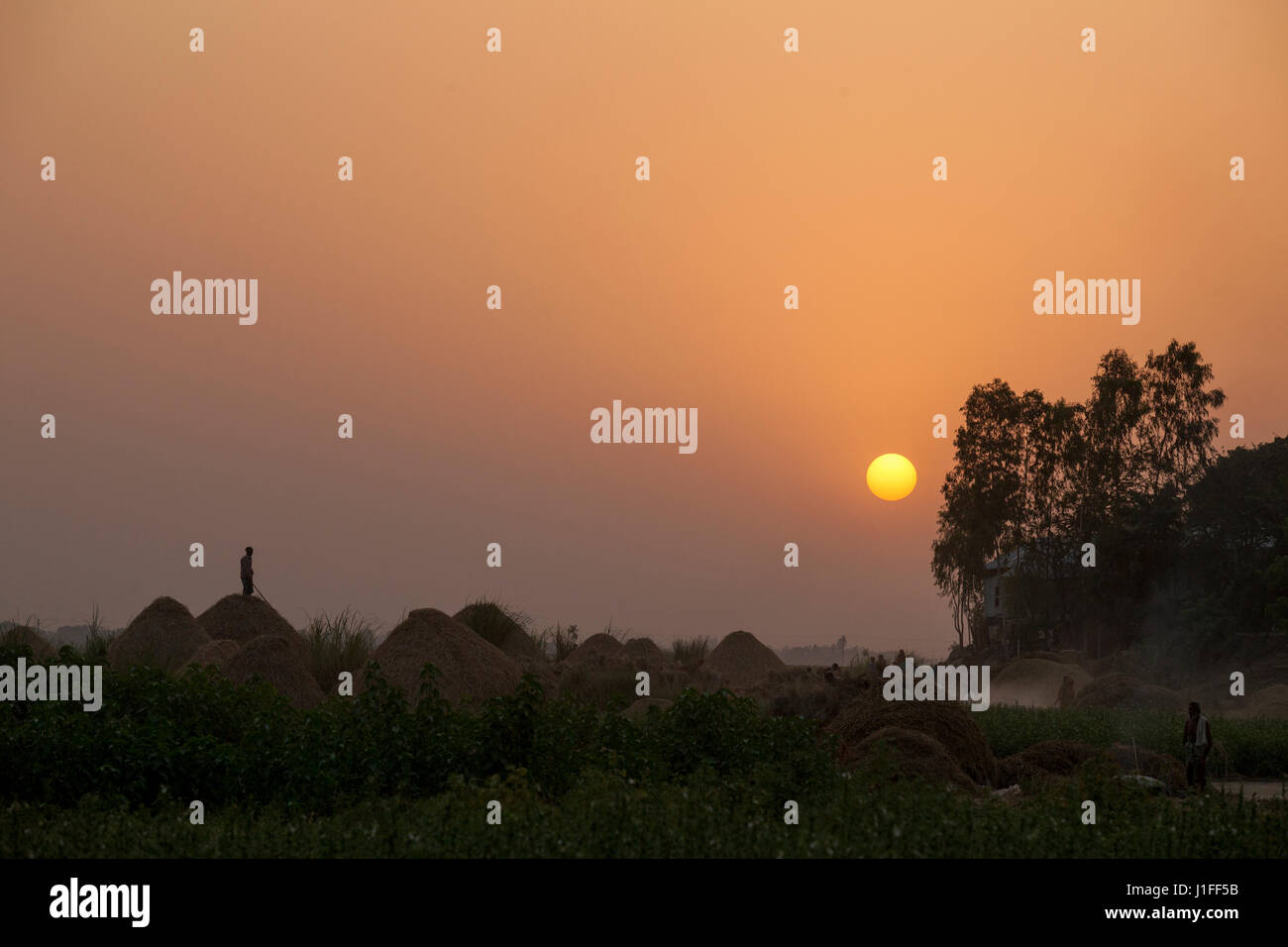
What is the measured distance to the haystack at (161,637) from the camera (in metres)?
25.0

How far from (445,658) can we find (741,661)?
44.9 feet

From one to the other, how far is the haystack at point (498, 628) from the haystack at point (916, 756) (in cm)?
1516

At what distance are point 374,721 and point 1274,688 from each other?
1224 inches

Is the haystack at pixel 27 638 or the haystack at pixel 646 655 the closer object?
the haystack at pixel 27 638

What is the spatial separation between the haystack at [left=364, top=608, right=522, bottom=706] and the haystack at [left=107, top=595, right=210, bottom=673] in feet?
15.1

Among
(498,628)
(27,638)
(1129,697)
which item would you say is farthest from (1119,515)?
(27,638)

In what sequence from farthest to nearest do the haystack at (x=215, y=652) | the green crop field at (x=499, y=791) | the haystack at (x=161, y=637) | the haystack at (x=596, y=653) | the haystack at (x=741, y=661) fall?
1. the haystack at (x=741, y=661)
2. the haystack at (x=596, y=653)
3. the haystack at (x=161, y=637)
4. the haystack at (x=215, y=652)
5. the green crop field at (x=499, y=791)

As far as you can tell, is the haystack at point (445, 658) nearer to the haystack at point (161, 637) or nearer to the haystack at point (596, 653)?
the haystack at point (161, 637)

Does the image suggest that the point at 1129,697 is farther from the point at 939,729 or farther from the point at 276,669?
the point at 276,669

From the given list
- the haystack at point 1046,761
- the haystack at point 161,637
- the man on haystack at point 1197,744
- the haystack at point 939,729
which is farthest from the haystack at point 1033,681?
the haystack at point 161,637

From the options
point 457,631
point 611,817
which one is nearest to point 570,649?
point 457,631

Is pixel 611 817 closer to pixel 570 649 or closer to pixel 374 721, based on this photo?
pixel 374 721

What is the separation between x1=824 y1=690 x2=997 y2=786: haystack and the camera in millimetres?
17547

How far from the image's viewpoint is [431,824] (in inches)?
363
